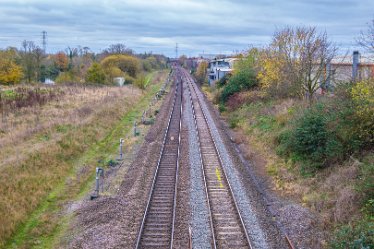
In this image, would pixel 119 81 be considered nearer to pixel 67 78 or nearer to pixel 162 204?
pixel 67 78

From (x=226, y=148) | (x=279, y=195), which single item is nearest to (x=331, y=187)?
→ (x=279, y=195)

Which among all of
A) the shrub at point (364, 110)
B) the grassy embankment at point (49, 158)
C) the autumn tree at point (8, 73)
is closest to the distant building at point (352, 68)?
the shrub at point (364, 110)

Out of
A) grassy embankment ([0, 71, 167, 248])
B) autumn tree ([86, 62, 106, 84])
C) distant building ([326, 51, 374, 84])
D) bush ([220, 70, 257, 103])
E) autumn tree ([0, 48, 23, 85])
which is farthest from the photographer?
autumn tree ([86, 62, 106, 84])

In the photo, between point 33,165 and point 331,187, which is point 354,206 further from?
point 33,165

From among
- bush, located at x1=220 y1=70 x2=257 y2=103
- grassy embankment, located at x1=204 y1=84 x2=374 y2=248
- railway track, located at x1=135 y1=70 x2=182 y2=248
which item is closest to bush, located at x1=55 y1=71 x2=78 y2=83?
bush, located at x1=220 y1=70 x2=257 y2=103

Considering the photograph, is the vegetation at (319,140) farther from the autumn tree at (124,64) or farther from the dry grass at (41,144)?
the autumn tree at (124,64)

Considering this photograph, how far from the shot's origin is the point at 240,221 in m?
14.1

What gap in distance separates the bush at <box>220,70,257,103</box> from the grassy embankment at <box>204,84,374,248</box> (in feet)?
54.2

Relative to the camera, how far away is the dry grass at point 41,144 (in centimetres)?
1582

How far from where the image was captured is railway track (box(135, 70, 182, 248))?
1291 cm

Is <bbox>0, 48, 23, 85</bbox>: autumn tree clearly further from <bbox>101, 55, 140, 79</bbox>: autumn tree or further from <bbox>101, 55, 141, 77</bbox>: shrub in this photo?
<bbox>101, 55, 141, 77</bbox>: shrub

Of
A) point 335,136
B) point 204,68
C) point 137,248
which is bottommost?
point 137,248

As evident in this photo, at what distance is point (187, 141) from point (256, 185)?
360 inches

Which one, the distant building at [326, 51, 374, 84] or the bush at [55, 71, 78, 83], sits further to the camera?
the bush at [55, 71, 78, 83]
